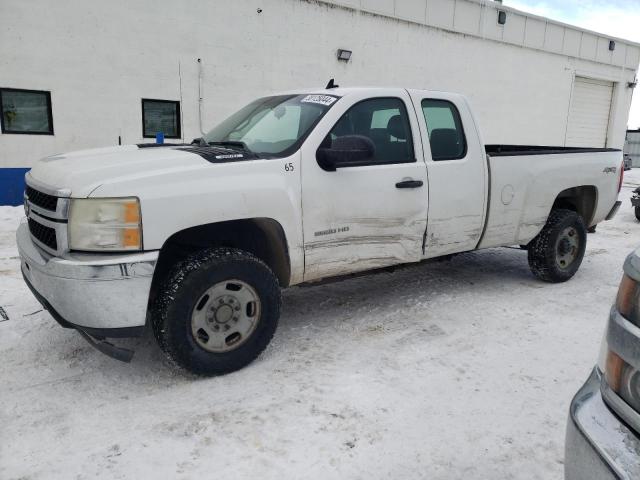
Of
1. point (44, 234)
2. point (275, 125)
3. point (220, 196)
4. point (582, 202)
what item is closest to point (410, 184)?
point (275, 125)

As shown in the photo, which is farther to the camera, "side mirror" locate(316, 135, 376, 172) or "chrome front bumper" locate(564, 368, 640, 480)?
"side mirror" locate(316, 135, 376, 172)

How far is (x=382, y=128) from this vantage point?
403cm

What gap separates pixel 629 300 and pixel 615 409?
34 centimetres

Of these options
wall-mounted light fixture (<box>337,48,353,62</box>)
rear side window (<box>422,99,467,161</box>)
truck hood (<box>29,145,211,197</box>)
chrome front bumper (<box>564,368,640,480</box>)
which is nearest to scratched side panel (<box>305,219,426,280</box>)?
rear side window (<box>422,99,467,161</box>)

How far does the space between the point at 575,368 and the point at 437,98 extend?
8.03 ft

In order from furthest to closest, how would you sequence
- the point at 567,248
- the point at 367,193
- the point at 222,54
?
the point at 222,54 → the point at 567,248 → the point at 367,193

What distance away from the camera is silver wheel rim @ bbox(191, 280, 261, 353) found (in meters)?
3.15

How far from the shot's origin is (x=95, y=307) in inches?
110

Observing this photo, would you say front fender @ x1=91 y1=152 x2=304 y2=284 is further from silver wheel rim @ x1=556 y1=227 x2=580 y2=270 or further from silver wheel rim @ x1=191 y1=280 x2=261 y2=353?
silver wheel rim @ x1=556 y1=227 x2=580 y2=270

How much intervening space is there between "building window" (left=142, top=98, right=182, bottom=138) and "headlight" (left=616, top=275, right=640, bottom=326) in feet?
32.1

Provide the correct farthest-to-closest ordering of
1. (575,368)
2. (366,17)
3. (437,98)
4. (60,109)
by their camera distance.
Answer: (366,17)
(60,109)
(437,98)
(575,368)

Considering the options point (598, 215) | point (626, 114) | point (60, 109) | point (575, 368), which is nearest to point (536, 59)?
point (626, 114)

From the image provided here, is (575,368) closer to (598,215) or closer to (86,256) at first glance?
(598,215)

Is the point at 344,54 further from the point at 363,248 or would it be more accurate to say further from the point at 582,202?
the point at 363,248
